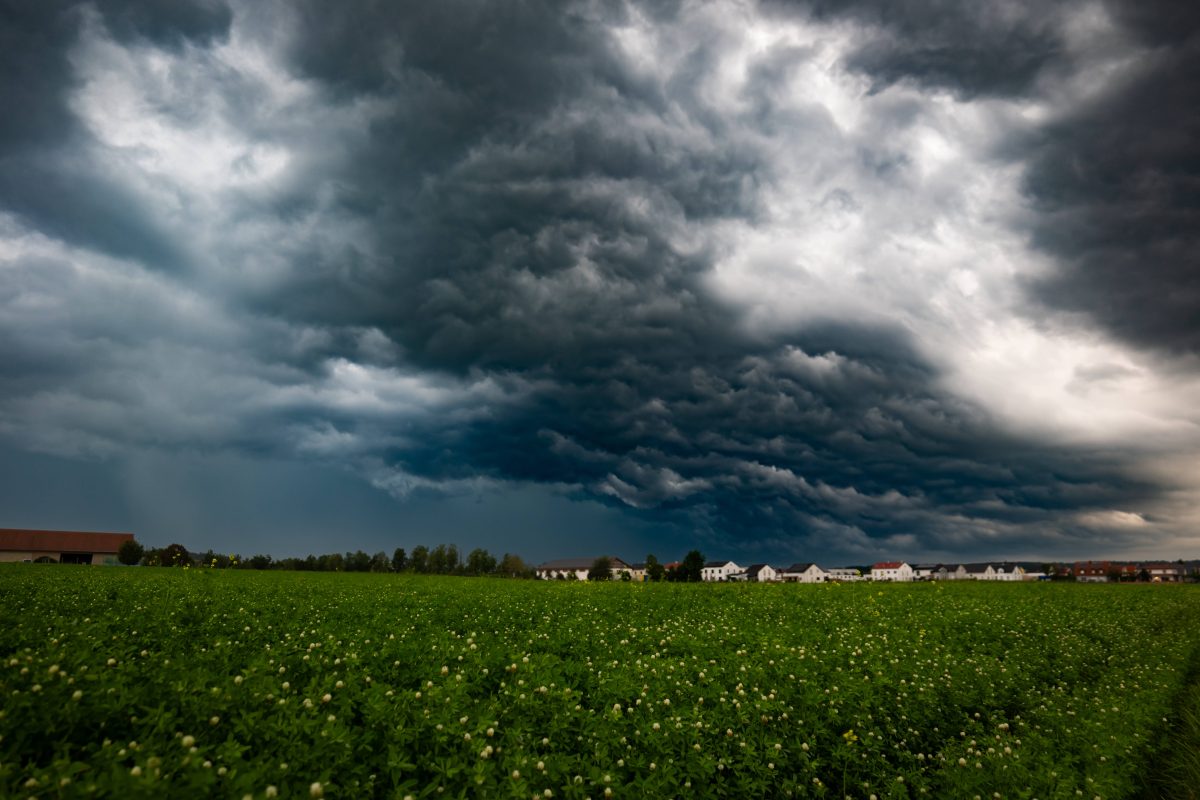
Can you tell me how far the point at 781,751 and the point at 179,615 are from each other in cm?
1597

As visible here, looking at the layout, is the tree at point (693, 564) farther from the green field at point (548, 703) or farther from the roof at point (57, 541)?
the roof at point (57, 541)

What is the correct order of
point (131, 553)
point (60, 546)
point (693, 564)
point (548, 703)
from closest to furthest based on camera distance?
point (548, 703) < point (693, 564) < point (131, 553) < point (60, 546)

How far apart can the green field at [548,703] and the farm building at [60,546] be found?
475 ft

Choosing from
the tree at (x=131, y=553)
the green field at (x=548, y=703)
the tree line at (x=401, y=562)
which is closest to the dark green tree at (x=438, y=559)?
the tree line at (x=401, y=562)

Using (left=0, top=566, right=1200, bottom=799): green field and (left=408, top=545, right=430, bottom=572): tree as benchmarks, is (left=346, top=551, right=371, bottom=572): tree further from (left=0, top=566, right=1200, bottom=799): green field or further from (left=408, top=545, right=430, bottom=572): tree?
(left=0, top=566, right=1200, bottom=799): green field

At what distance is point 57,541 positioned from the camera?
128250 millimetres

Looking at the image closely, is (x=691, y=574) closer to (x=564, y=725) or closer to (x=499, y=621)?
(x=499, y=621)

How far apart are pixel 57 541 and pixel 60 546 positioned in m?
1.88

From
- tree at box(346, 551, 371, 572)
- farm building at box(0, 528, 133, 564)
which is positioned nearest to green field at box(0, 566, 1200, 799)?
tree at box(346, 551, 371, 572)

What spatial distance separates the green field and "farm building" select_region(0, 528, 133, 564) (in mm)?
144816

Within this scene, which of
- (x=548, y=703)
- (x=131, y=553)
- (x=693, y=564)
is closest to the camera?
(x=548, y=703)

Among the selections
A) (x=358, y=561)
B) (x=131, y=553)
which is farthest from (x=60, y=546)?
(x=358, y=561)

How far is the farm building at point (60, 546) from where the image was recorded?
122188mm

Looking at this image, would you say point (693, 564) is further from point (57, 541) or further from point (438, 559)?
point (57, 541)
